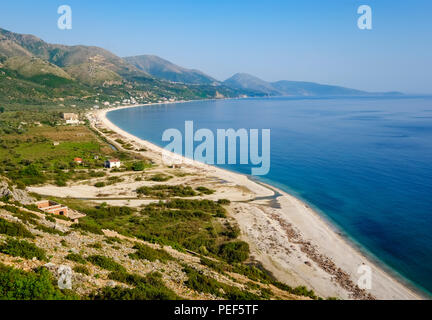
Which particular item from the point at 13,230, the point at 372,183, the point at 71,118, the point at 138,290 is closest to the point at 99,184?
the point at 13,230

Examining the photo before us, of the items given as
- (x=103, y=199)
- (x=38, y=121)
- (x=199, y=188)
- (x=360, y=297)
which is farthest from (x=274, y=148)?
(x=38, y=121)

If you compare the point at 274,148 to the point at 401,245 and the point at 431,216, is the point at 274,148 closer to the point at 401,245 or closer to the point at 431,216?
the point at 431,216

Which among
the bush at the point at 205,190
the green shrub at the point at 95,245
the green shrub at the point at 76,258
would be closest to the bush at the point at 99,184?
the bush at the point at 205,190

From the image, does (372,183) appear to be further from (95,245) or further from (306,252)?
(95,245)

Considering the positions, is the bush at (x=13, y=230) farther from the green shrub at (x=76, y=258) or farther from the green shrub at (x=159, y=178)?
the green shrub at (x=159, y=178)

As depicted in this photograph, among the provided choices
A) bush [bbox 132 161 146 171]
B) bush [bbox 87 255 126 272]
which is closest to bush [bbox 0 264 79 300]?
bush [bbox 87 255 126 272]
